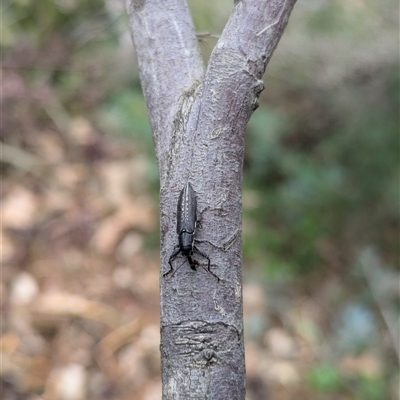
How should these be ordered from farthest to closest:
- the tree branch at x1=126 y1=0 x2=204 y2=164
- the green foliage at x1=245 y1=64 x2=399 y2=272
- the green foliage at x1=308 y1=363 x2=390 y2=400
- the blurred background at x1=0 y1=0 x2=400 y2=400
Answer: the green foliage at x1=245 y1=64 x2=399 y2=272 → the blurred background at x1=0 y1=0 x2=400 y2=400 → the green foliage at x1=308 y1=363 x2=390 y2=400 → the tree branch at x1=126 y1=0 x2=204 y2=164

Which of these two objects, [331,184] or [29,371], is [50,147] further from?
[331,184]

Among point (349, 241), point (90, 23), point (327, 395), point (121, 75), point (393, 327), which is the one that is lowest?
point (327, 395)

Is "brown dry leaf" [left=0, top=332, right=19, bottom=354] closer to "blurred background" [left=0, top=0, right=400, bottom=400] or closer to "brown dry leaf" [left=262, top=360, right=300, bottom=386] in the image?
"blurred background" [left=0, top=0, right=400, bottom=400]

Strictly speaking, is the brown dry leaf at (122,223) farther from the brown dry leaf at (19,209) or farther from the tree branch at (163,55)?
the tree branch at (163,55)

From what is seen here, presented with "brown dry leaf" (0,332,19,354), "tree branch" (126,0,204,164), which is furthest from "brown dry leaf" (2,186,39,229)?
"tree branch" (126,0,204,164)

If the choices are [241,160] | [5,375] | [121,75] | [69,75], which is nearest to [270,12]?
[241,160]

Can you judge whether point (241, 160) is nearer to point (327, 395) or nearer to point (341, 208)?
point (327, 395)
